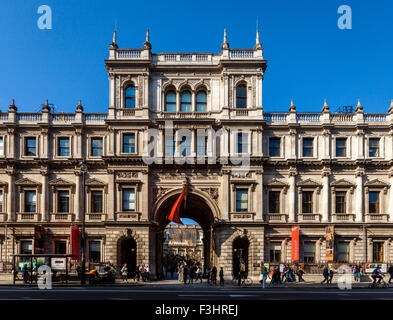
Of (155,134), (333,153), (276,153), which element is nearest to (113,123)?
(155,134)

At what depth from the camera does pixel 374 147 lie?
39125 millimetres

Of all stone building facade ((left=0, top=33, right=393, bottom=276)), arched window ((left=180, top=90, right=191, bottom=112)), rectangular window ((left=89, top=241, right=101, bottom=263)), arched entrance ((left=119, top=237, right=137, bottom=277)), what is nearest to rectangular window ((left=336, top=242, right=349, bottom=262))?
stone building facade ((left=0, top=33, right=393, bottom=276))

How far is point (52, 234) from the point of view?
3816 cm

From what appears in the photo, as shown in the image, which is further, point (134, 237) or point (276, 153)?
point (276, 153)

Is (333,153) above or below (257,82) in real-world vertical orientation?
below

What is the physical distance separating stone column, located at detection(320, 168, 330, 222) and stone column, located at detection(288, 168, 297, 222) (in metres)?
2.66

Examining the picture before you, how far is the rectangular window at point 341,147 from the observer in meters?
39.2

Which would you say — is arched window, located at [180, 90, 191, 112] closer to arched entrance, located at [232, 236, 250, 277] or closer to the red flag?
the red flag


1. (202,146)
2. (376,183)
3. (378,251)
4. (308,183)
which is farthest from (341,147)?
(202,146)

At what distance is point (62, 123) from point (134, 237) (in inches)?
500

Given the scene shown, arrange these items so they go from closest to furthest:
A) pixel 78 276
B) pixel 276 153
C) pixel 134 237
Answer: pixel 78 276, pixel 134 237, pixel 276 153

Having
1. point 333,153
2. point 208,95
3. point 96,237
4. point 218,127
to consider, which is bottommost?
point 96,237

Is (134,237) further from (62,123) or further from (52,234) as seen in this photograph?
(62,123)

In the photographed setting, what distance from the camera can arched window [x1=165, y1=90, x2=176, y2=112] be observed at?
3944 centimetres
